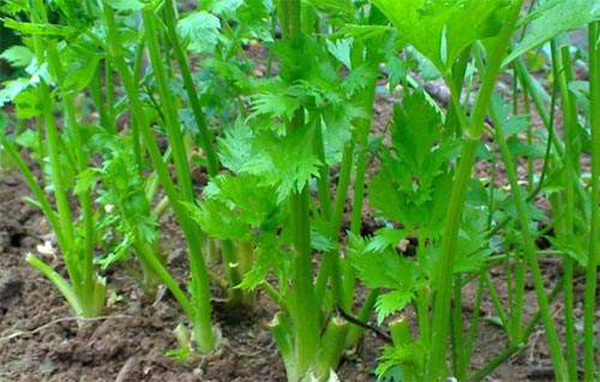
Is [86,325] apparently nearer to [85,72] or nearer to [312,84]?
[85,72]

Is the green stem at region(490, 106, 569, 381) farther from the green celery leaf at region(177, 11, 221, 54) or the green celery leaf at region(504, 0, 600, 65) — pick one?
the green celery leaf at region(177, 11, 221, 54)

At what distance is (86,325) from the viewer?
1716 millimetres

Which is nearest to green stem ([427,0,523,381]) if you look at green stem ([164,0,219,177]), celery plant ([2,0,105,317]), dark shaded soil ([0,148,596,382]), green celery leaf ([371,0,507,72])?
green celery leaf ([371,0,507,72])

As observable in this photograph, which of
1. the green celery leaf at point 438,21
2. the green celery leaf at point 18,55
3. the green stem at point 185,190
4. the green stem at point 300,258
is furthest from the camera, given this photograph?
the green celery leaf at point 18,55

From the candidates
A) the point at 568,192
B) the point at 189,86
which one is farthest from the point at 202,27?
the point at 568,192

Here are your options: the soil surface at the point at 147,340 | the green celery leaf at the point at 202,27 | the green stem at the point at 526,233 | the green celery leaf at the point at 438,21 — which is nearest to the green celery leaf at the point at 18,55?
the soil surface at the point at 147,340

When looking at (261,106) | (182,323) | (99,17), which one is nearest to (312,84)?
(261,106)

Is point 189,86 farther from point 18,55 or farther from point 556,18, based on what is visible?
point 556,18

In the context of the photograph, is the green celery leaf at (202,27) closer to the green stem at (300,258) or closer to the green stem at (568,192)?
the green stem at (300,258)

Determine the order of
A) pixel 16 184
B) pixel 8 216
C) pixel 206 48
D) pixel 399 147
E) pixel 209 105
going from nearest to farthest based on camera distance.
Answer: pixel 399 147
pixel 206 48
pixel 209 105
pixel 8 216
pixel 16 184

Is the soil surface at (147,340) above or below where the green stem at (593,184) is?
below

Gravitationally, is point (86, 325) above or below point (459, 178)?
below

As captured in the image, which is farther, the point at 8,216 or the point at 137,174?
the point at 8,216

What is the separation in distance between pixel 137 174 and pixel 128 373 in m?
0.32
